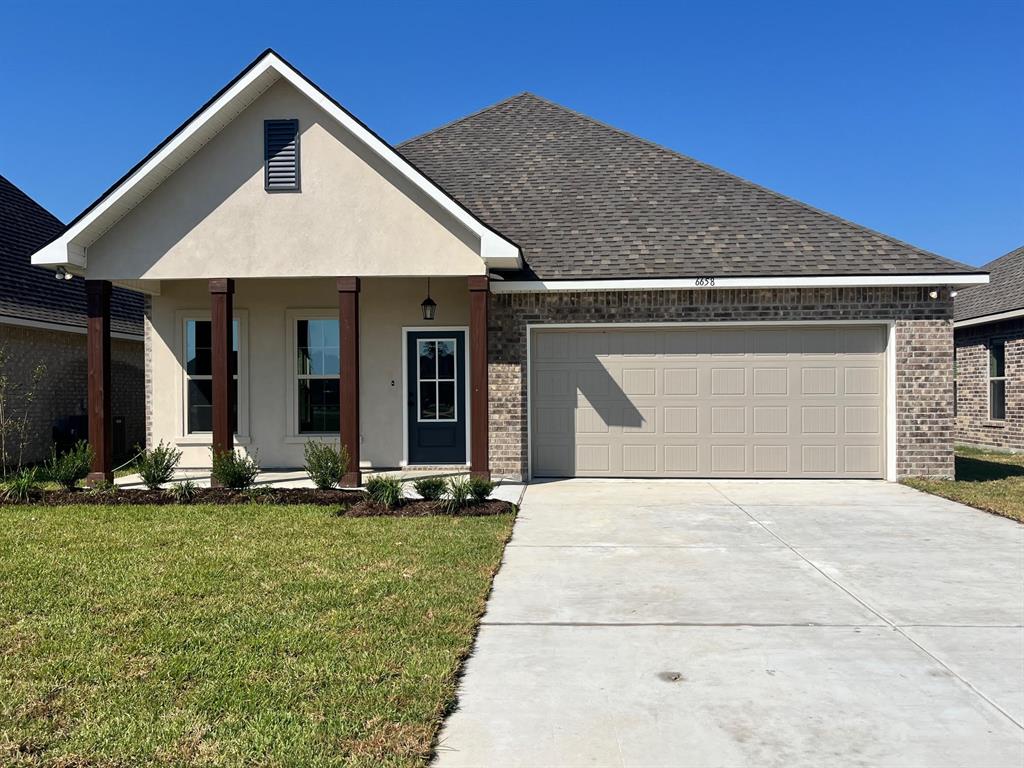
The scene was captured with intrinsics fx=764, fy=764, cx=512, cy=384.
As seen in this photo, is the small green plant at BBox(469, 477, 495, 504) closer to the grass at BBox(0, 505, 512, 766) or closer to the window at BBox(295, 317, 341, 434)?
the grass at BBox(0, 505, 512, 766)

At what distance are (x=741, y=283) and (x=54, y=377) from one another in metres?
13.6

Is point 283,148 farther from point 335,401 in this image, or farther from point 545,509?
point 545,509

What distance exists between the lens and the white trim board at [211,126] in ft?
35.0

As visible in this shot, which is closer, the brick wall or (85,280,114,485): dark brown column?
(85,280,114,485): dark brown column

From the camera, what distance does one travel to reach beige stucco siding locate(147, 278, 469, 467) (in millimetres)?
13117

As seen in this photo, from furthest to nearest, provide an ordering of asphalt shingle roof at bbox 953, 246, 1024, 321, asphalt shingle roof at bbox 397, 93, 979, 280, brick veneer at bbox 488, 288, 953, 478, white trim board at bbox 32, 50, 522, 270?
1. asphalt shingle roof at bbox 953, 246, 1024, 321
2. asphalt shingle roof at bbox 397, 93, 979, 280
3. brick veneer at bbox 488, 288, 953, 478
4. white trim board at bbox 32, 50, 522, 270

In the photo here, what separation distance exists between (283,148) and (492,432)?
527 centimetres

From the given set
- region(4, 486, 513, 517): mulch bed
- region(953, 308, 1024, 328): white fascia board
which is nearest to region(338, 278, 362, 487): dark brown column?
region(4, 486, 513, 517): mulch bed

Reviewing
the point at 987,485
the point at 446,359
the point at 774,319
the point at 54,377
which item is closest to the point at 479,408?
the point at 446,359

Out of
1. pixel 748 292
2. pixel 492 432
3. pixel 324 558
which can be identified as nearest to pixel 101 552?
pixel 324 558

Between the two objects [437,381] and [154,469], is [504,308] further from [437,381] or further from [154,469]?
[154,469]

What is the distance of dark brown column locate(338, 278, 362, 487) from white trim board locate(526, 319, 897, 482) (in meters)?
2.71

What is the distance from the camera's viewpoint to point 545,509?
958 cm

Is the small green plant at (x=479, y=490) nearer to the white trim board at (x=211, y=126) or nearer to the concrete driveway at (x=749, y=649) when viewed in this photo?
the concrete driveway at (x=749, y=649)
